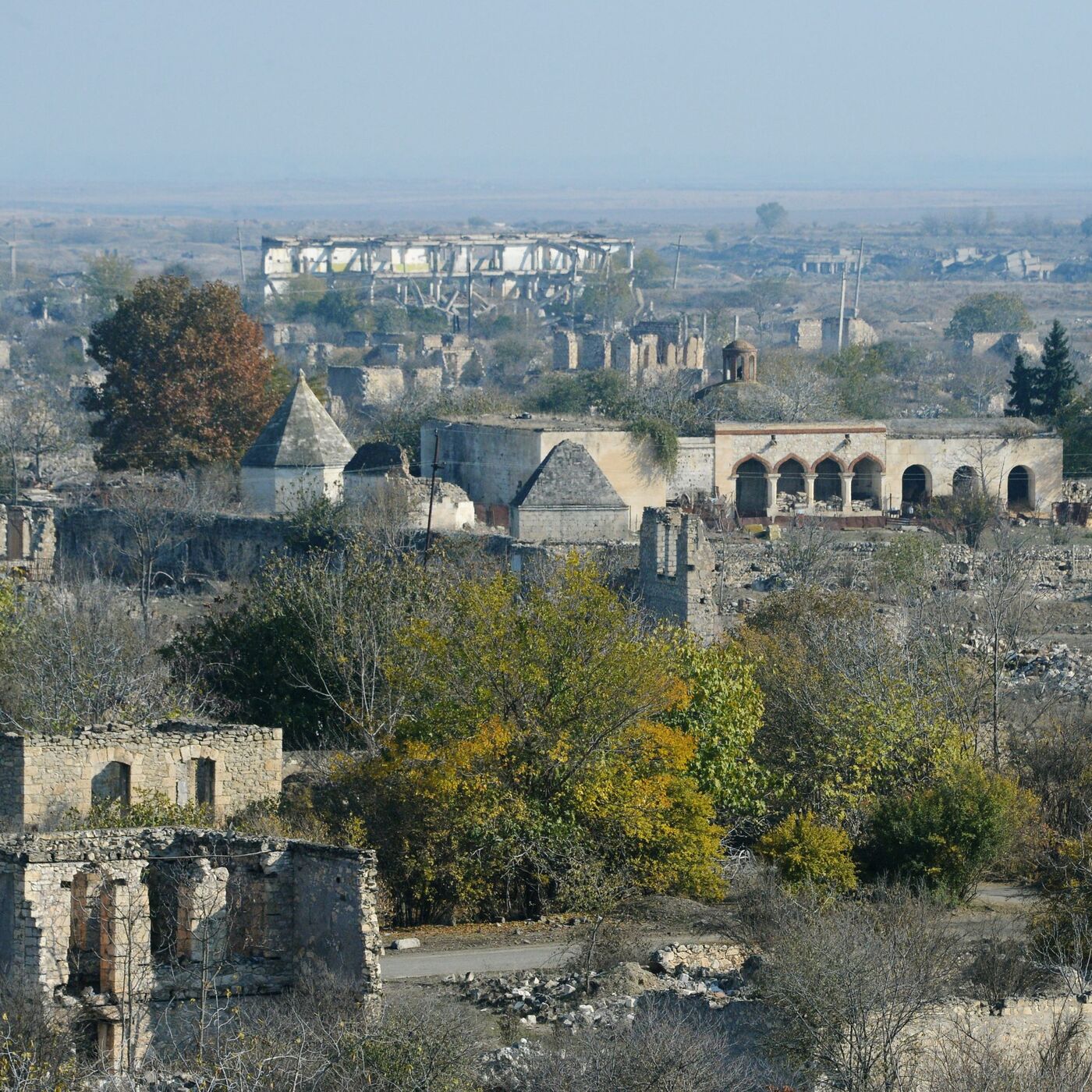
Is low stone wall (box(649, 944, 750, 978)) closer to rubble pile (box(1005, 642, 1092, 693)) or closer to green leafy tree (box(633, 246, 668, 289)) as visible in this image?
rubble pile (box(1005, 642, 1092, 693))

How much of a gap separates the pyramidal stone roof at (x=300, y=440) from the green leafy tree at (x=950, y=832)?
2243cm

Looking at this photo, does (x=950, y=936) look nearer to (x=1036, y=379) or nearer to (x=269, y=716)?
(x=269, y=716)

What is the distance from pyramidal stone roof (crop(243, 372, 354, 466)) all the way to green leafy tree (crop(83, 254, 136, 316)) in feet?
218

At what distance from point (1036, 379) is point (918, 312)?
8932 centimetres

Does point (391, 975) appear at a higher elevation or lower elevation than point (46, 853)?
lower

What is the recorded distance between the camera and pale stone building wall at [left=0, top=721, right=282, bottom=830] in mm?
21469

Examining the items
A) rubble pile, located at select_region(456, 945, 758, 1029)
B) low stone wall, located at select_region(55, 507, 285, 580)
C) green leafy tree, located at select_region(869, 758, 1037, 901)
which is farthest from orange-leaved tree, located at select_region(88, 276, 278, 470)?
rubble pile, located at select_region(456, 945, 758, 1029)

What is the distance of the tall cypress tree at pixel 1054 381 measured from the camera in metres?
54.2

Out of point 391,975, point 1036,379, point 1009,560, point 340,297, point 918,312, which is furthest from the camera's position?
point 918,312

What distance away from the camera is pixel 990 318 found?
110625 millimetres

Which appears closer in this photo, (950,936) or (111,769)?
(950,936)

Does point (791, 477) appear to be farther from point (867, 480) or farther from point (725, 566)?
point (725, 566)

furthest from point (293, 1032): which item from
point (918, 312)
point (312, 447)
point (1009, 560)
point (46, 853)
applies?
point (918, 312)

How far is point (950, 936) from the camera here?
19.4 metres
